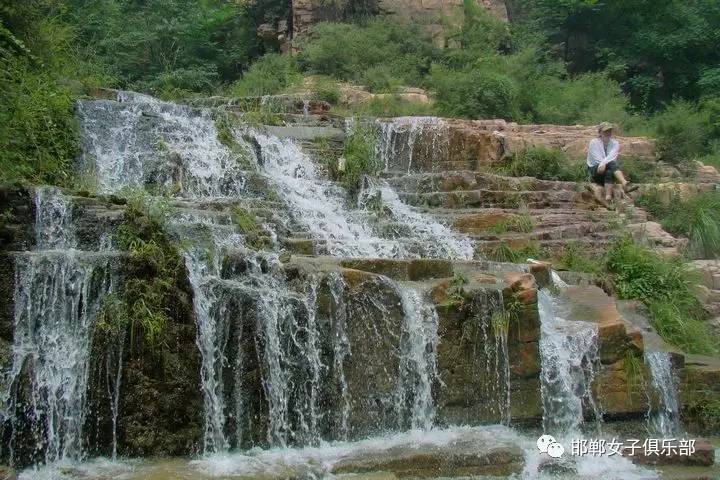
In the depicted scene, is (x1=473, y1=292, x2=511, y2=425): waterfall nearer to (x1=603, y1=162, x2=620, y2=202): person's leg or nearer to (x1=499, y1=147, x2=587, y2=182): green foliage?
(x1=603, y1=162, x2=620, y2=202): person's leg

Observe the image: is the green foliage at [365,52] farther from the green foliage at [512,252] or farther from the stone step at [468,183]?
the green foliage at [512,252]

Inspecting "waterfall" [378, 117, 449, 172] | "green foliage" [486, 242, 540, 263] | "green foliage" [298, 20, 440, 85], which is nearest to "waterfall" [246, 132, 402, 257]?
"green foliage" [486, 242, 540, 263]

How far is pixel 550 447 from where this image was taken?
6.25 meters

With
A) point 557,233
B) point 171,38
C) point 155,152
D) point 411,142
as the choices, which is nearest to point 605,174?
point 557,233

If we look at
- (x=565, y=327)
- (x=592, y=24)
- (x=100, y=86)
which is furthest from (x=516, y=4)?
(x=565, y=327)

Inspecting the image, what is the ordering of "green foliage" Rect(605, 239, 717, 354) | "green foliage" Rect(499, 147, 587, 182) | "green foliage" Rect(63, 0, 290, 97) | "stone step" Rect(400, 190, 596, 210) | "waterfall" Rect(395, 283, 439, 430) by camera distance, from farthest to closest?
"green foliage" Rect(63, 0, 290, 97) → "green foliage" Rect(499, 147, 587, 182) → "stone step" Rect(400, 190, 596, 210) → "green foliage" Rect(605, 239, 717, 354) → "waterfall" Rect(395, 283, 439, 430)

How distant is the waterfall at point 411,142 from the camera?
1295 centimetres

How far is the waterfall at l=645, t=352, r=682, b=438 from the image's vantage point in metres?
7.07

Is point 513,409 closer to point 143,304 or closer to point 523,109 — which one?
point 143,304

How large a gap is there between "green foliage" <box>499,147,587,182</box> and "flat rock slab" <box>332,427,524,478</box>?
7112mm

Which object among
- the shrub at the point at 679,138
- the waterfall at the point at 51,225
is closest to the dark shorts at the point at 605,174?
the shrub at the point at 679,138

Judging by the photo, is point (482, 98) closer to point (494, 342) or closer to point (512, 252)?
point (512, 252)

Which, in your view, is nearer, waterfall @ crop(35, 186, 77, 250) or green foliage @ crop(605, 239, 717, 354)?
waterfall @ crop(35, 186, 77, 250)

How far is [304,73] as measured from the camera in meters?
18.4
